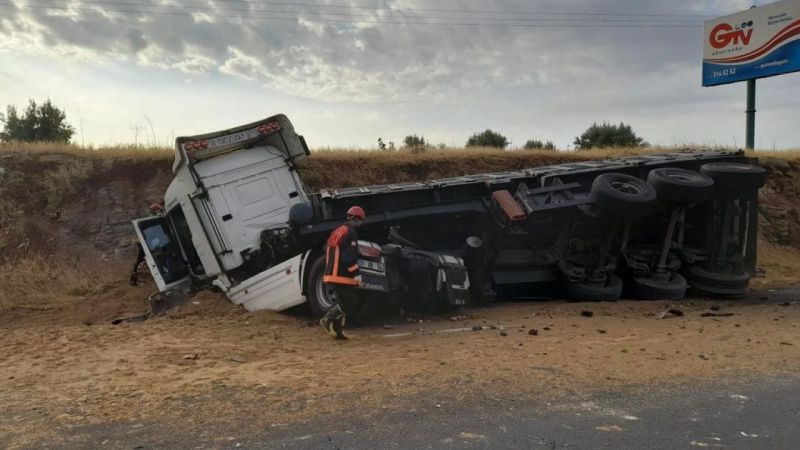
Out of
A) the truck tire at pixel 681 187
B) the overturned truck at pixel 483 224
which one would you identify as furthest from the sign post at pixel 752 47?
the truck tire at pixel 681 187

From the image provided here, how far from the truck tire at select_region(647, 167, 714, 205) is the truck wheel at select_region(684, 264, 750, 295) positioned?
1.30 m

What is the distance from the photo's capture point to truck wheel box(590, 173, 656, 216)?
880 cm

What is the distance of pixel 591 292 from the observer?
9.40 m

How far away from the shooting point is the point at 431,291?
27.1 feet

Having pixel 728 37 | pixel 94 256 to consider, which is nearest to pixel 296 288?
pixel 94 256

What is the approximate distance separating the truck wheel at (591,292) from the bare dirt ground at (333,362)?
15.8 inches

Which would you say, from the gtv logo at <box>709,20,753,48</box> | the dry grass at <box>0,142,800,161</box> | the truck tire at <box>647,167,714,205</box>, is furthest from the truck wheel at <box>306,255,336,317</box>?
the gtv logo at <box>709,20,753,48</box>

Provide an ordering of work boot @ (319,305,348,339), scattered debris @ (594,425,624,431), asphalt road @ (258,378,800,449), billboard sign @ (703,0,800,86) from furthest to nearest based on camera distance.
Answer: billboard sign @ (703,0,800,86), work boot @ (319,305,348,339), scattered debris @ (594,425,624,431), asphalt road @ (258,378,800,449)

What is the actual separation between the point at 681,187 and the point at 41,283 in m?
12.4

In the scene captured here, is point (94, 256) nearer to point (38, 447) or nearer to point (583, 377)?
point (38, 447)

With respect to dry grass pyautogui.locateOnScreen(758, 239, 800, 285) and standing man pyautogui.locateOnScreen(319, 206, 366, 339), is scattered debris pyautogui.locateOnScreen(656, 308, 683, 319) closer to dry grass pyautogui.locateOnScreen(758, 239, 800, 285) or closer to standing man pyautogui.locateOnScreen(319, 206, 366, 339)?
standing man pyautogui.locateOnScreen(319, 206, 366, 339)

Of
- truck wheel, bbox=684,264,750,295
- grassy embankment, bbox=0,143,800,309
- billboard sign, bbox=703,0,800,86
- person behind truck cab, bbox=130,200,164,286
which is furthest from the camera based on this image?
billboard sign, bbox=703,0,800,86

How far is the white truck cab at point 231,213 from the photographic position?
8.91 meters

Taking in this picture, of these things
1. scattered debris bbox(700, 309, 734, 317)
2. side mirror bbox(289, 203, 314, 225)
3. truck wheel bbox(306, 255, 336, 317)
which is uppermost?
side mirror bbox(289, 203, 314, 225)
